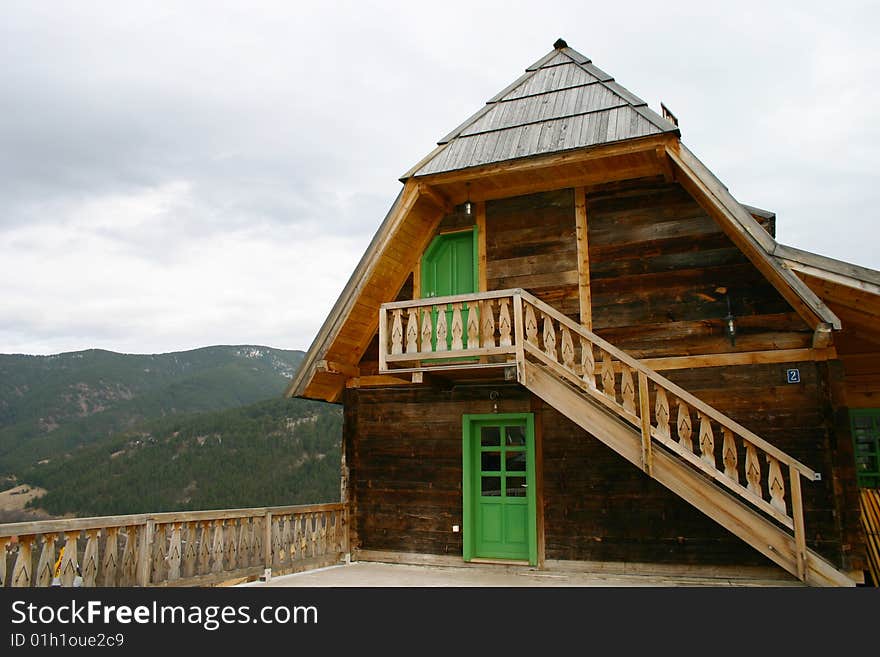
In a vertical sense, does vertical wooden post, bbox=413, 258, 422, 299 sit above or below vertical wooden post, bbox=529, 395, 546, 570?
above

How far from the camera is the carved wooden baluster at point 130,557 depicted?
24.0 feet

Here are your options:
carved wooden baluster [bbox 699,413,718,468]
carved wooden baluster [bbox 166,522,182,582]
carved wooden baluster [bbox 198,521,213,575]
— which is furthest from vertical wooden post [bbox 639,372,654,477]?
carved wooden baluster [bbox 166,522,182,582]

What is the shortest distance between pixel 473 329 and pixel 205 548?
13.9 feet

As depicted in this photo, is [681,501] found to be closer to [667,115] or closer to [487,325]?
[487,325]

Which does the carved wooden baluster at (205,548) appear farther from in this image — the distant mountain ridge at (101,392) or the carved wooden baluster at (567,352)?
the distant mountain ridge at (101,392)

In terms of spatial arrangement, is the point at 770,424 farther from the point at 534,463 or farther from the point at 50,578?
the point at 50,578

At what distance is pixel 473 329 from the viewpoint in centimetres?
900

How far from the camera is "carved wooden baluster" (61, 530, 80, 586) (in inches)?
260

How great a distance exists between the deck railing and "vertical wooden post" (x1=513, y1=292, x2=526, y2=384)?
387 cm

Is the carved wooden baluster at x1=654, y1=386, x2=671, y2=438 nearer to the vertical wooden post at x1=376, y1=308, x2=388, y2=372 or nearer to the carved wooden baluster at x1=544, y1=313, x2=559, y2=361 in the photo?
the carved wooden baluster at x1=544, y1=313, x2=559, y2=361

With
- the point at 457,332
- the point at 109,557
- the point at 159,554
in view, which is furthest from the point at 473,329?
the point at 109,557
